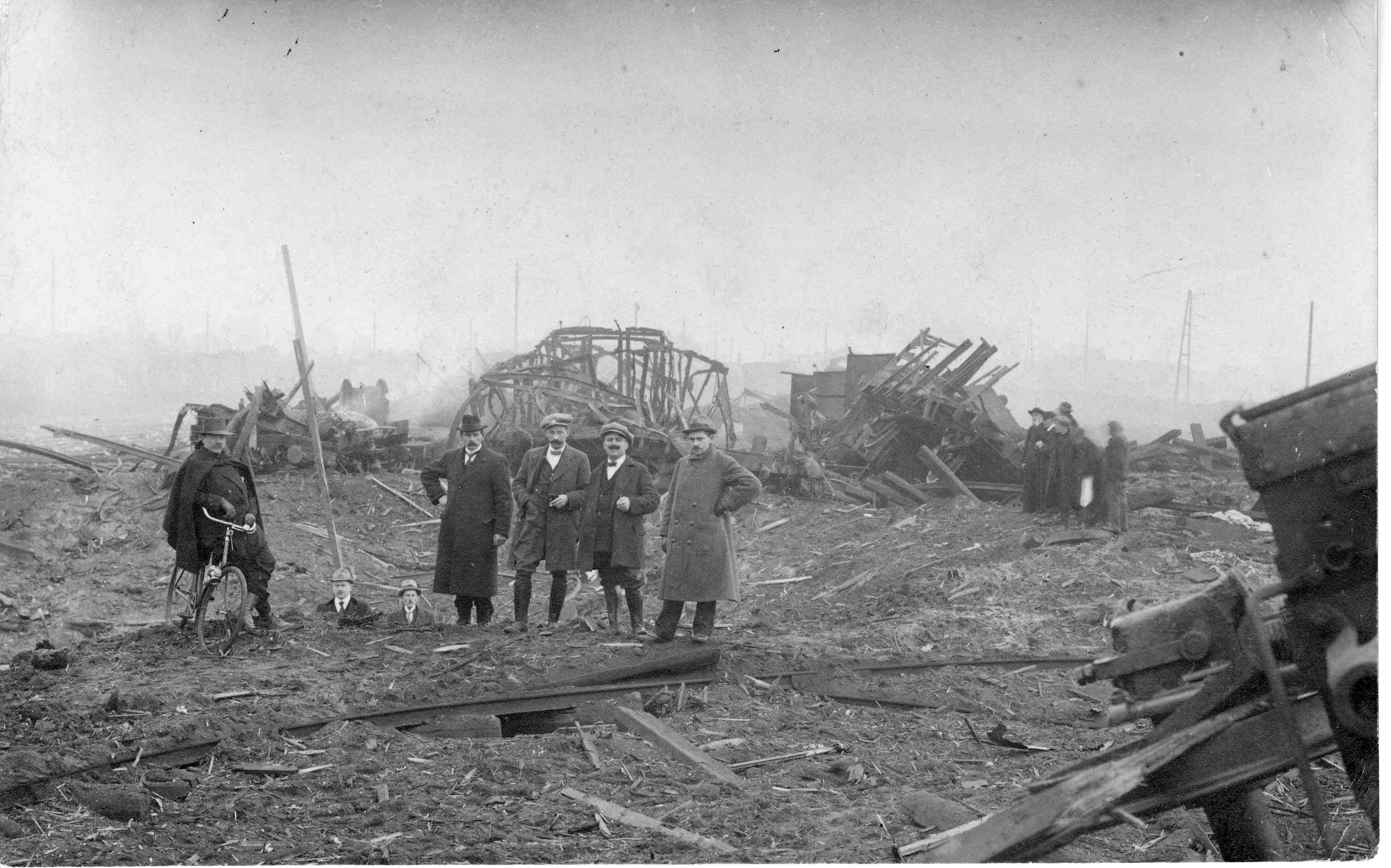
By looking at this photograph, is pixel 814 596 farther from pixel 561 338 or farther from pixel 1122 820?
pixel 1122 820

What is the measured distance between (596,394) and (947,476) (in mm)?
5156

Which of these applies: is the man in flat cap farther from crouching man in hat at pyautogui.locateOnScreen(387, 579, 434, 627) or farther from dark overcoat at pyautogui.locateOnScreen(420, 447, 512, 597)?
crouching man in hat at pyautogui.locateOnScreen(387, 579, 434, 627)

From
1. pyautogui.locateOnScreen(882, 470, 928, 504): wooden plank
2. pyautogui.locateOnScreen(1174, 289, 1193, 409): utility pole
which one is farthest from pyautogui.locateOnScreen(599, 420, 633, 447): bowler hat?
pyautogui.locateOnScreen(882, 470, 928, 504): wooden plank

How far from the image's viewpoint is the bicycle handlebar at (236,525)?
6.26m

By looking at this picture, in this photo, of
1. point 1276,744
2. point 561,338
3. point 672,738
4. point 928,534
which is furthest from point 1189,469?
point 1276,744

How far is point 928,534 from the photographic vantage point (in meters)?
11.4

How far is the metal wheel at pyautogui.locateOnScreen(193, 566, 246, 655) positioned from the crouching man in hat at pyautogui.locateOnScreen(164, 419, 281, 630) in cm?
5

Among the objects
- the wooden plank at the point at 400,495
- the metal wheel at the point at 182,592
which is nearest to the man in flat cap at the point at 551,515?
the metal wheel at the point at 182,592

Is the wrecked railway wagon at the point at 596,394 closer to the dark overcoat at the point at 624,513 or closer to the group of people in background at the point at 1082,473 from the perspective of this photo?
the group of people in background at the point at 1082,473

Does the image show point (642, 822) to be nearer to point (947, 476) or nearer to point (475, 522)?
point (475, 522)

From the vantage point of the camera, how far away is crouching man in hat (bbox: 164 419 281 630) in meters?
6.29

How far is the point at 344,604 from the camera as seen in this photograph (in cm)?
712

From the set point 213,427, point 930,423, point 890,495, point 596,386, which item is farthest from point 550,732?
point 930,423

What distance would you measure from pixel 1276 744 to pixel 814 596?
7192 millimetres
